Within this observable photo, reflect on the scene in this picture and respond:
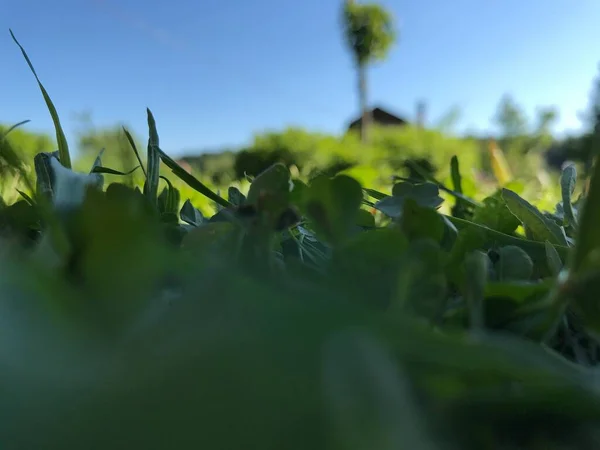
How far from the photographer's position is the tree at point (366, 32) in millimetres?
8562

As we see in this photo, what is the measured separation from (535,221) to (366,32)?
29.6 feet

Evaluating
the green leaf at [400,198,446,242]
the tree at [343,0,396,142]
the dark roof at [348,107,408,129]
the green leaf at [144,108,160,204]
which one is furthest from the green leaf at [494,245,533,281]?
the dark roof at [348,107,408,129]

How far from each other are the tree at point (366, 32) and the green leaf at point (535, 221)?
8437mm

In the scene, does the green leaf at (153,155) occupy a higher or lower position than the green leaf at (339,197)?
higher

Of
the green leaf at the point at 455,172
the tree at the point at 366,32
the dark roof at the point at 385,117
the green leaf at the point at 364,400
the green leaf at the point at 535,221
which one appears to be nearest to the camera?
the green leaf at the point at 364,400

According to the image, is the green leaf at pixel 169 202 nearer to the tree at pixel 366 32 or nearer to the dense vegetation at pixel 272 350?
the dense vegetation at pixel 272 350

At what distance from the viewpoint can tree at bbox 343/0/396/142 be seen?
8562 mm

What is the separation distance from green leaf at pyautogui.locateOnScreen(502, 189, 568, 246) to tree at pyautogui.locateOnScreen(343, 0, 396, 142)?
8.44 meters

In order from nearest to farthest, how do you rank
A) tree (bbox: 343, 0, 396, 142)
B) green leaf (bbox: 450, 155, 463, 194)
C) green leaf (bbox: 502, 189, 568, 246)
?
green leaf (bbox: 502, 189, 568, 246) < green leaf (bbox: 450, 155, 463, 194) < tree (bbox: 343, 0, 396, 142)

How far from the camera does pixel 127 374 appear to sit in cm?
7

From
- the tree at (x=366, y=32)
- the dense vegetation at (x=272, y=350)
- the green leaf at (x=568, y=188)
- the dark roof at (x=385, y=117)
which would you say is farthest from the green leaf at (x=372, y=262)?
the dark roof at (x=385, y=117)

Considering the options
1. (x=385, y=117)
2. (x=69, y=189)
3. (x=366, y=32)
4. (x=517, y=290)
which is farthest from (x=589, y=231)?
(x=385, y=117)

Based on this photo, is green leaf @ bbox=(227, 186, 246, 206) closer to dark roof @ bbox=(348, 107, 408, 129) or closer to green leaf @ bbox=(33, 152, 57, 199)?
green leaf @ bbox=(33, 152, 57, 199)

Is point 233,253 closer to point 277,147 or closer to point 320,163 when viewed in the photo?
point 320,163
